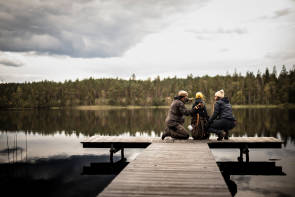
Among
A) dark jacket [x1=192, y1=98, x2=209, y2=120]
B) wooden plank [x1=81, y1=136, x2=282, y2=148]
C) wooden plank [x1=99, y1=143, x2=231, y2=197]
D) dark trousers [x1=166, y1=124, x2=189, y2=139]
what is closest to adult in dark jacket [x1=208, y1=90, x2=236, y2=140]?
dark jacket [x1=192, y1=98, x2=209, y2=120]

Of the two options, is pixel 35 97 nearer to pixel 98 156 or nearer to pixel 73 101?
pixel 73 101

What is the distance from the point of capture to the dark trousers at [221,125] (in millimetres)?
9414

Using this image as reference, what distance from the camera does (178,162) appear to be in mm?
6512

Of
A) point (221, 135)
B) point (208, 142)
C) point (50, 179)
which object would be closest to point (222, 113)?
point (221, 135)

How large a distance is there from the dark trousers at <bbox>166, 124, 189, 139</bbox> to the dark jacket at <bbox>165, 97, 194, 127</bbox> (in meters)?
0.22

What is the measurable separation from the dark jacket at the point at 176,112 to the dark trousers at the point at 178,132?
0.22 m

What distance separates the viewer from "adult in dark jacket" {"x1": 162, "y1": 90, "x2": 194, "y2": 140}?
9234 millimetres

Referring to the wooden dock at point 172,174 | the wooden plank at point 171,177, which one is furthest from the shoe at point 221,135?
the wooden plank at point 171,177

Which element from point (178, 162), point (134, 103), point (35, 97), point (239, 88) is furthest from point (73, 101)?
point (178, 162)

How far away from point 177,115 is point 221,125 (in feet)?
6.03

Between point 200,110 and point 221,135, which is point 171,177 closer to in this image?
point 200,110

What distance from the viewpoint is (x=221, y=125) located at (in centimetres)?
952

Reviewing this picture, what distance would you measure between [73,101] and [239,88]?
90182 millimetres

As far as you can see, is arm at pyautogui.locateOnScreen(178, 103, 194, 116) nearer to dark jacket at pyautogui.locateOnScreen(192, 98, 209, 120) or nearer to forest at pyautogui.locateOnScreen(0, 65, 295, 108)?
dark jacket at pyautogui.locateOnScreen(192, 98, 209, 120)
